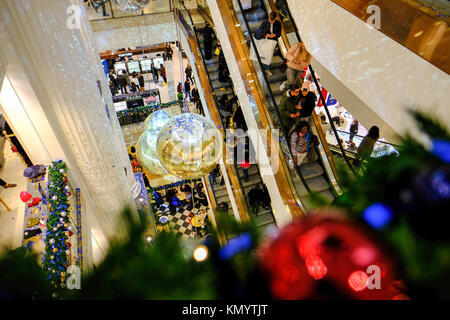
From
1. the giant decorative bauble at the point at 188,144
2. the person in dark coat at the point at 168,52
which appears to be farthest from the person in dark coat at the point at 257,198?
the person in dark coat at the point at 168,52

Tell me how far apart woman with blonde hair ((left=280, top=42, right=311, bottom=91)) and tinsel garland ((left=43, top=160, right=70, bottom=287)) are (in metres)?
4.77

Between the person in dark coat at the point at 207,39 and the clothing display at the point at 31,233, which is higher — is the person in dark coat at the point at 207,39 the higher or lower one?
the higher one

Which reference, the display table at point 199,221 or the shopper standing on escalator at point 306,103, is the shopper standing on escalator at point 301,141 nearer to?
the shopper standing on escalator at point 306,103

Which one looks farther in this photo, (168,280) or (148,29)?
(148,29)

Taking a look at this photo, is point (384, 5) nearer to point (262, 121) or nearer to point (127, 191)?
point (262, 121)

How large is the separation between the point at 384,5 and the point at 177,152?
346 centimetres

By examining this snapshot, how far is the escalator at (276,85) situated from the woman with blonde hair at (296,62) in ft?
1.65

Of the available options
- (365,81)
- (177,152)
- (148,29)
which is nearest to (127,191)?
(177,152)

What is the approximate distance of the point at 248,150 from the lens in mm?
7336

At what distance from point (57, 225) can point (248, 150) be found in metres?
4.77

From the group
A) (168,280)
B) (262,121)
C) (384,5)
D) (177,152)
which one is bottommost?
(168,280)

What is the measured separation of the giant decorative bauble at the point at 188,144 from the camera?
2.86 m

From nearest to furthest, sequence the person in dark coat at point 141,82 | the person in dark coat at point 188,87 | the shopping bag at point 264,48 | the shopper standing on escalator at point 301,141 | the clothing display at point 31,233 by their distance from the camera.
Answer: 1. the clothing display at point 31,233
2. the shopper standing on escalator at point 301,141
3. the shopping bag at point 264,48
4. the person in dark coat at point 188,87
5. the person in dark coat at point 141,82
